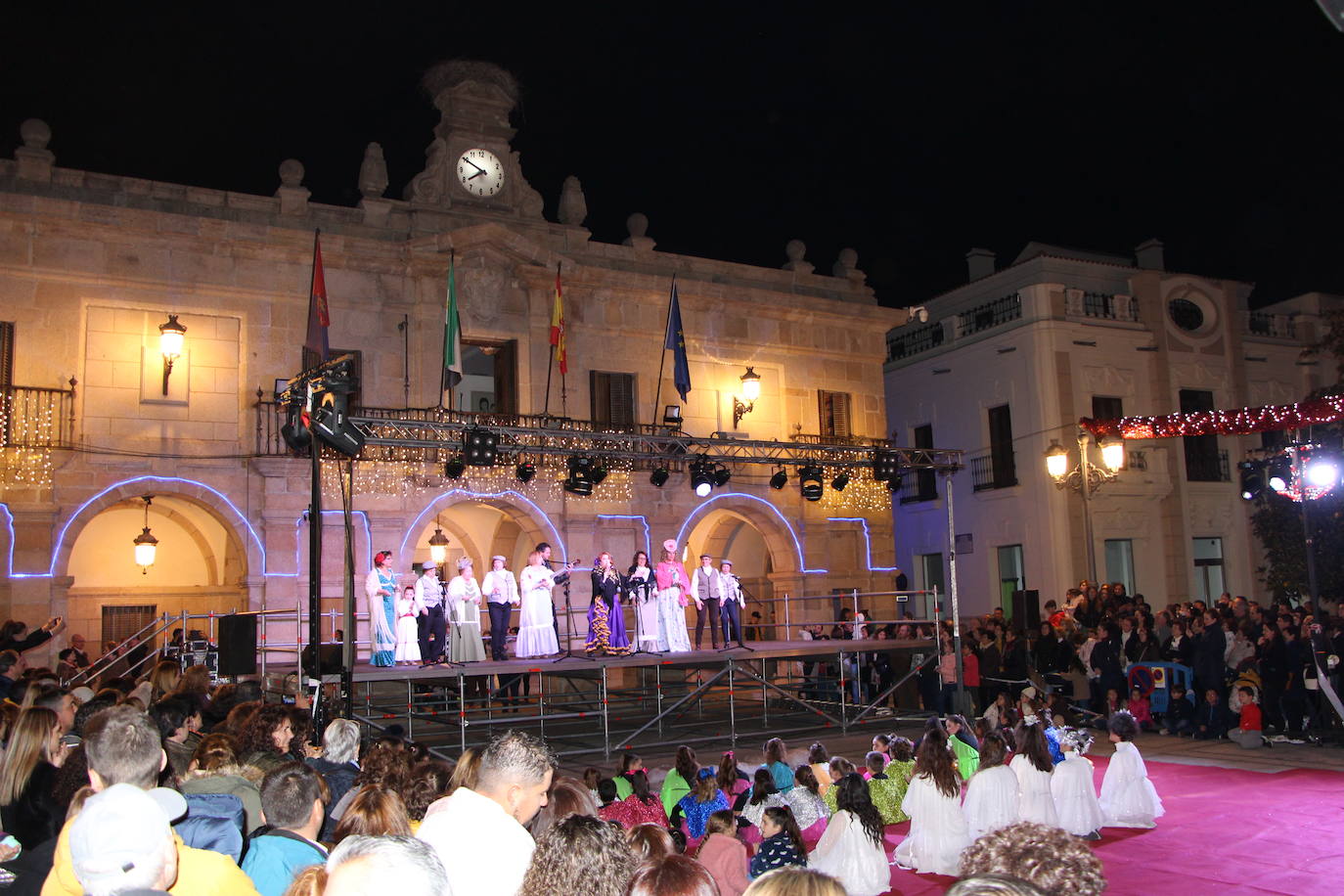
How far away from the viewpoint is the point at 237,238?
1916cm

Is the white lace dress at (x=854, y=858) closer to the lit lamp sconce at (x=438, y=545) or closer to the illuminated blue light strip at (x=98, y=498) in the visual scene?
the illuminated blue light strip at (x=98, y=498)

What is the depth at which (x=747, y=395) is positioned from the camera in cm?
2273

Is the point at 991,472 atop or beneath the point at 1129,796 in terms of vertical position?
atop

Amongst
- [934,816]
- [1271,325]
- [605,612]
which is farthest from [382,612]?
[1271,325]

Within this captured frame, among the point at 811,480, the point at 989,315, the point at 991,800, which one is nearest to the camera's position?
the point at 991,800

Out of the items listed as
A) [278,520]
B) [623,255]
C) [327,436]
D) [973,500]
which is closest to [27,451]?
[278,520]

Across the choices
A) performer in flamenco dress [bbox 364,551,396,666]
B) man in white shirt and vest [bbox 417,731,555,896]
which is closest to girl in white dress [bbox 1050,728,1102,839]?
man in white shirt and vest [bbox 417,731,555,896]

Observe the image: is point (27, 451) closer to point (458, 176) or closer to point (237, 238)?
point (237, 238)

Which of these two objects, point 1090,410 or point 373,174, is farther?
point 1090,410

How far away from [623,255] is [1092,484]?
37.3 feet

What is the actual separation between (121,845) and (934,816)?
765 centimetres

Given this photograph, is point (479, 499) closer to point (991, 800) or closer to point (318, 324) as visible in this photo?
point (318, 324)

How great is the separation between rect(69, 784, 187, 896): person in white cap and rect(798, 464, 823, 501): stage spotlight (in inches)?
679

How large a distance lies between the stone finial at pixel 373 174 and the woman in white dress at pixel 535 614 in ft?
26.6
